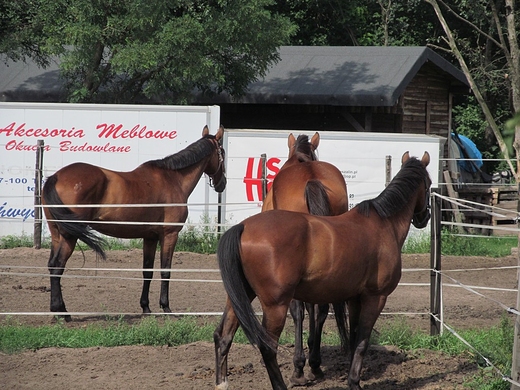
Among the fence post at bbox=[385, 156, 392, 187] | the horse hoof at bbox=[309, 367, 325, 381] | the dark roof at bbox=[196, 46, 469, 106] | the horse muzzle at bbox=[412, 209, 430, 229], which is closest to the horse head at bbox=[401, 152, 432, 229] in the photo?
the horse muzzle at bbox=[412, 209, 430, 229]

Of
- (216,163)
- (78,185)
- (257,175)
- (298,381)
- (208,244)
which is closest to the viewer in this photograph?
(298,381)

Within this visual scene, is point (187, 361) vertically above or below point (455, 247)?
below

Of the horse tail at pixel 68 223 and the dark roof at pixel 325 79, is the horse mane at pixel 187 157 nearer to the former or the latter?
the horse tail at pixel 68 223

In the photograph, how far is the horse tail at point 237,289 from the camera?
445cm

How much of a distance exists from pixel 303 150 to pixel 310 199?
118 centimetres

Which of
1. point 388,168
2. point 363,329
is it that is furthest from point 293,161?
A: point 388,168

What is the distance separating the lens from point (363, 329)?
496 cm

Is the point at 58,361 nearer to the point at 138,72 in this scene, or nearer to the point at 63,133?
the point at 63,133

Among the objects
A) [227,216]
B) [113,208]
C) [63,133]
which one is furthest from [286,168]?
[63,133]

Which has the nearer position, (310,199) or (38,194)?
(310,199)

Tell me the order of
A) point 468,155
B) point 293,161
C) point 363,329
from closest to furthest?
point 363,329 → point 293,161 → point 468,155

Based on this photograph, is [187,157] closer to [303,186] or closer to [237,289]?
[303,186]

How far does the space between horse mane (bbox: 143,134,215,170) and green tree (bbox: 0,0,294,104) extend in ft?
17.1

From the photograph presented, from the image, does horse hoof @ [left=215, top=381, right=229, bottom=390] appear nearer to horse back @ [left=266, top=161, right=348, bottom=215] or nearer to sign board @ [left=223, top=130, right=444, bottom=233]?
horse back @ [left=266, top=161, right=348, bottom=215]
